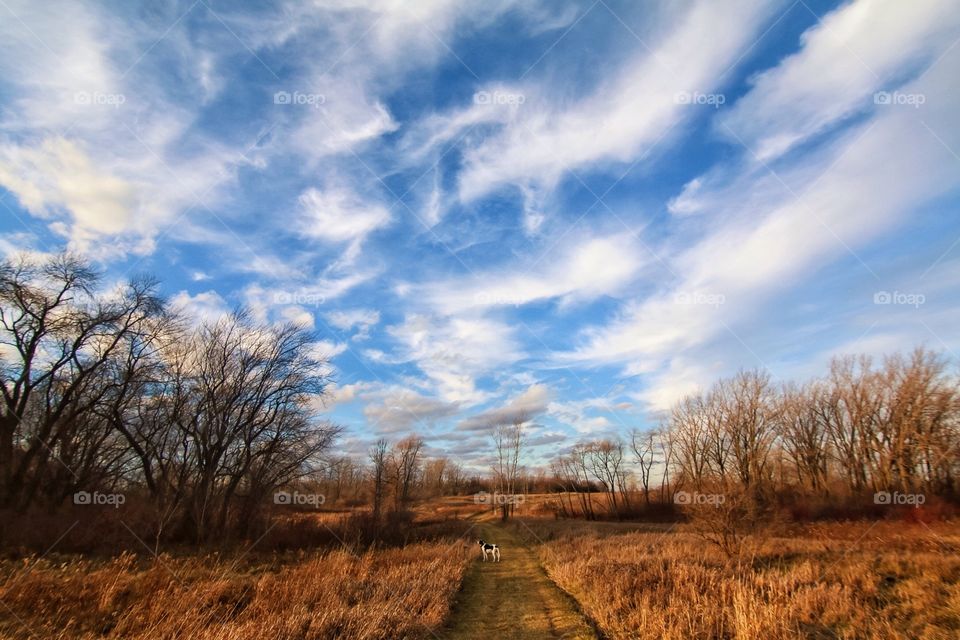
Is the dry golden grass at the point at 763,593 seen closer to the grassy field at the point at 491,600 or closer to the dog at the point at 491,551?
the grassy field at the point at 491,600

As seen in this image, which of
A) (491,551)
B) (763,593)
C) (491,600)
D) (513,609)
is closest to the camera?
(763,593)

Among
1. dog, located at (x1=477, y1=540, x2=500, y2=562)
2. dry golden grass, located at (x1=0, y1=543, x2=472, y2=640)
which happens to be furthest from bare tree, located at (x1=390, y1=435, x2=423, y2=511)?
dry golden grass, located at (x1=0, y1=543, x2=472, y2=640)

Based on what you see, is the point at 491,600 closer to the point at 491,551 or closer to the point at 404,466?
the point at 491,551

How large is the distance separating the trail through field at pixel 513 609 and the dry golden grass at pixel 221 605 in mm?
647

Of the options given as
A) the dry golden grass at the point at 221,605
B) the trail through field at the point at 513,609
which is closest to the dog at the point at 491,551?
the trail through field at the point at 513,609

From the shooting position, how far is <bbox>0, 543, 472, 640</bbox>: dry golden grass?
7594 millimetres

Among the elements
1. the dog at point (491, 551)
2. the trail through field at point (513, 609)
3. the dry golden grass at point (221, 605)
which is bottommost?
the dog at point (491, 551)

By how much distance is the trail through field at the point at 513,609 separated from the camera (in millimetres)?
9578

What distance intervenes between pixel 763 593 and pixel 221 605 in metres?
12.3

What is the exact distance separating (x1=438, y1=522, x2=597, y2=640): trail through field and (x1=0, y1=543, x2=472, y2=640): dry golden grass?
0.65 meters

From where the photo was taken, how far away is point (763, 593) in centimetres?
1072

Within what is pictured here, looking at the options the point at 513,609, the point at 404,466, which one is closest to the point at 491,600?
the point at 513,609

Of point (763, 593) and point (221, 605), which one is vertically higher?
point (221, 605)

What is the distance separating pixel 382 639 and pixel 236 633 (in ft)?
7.96
